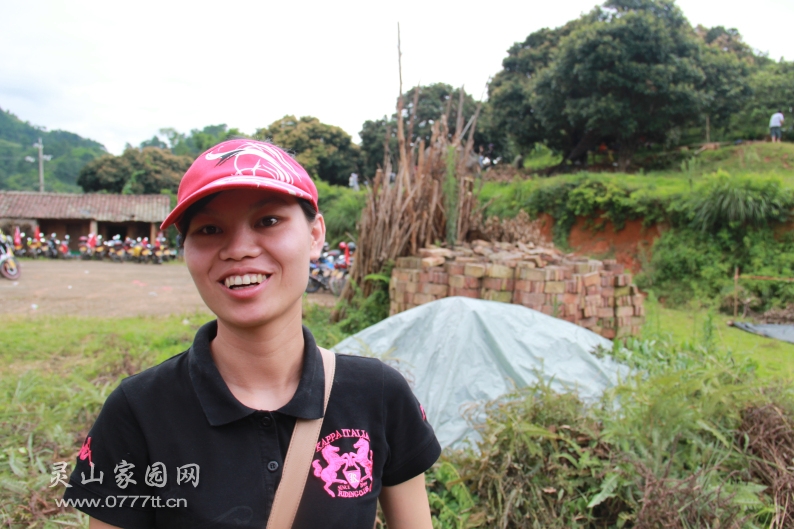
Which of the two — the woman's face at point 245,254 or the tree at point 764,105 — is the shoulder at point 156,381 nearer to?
the woman's face at point 245,254

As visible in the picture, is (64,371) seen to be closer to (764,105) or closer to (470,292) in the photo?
(470,292)

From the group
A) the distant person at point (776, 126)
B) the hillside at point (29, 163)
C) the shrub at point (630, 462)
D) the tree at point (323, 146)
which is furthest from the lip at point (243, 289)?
the hillside at point (29, 163)

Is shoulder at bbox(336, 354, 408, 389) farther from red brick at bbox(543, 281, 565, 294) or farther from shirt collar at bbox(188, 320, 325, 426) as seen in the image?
red brick at bbox(543, 281, 565, 294)

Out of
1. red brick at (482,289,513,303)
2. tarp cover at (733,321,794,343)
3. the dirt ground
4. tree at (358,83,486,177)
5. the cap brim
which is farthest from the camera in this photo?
tree at (358,83,486,177)

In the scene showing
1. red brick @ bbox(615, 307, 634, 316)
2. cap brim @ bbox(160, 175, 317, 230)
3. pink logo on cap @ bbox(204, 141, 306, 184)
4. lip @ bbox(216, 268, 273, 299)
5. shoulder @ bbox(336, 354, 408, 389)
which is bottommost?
red brick @ bbox(615, 307, 634, 316)

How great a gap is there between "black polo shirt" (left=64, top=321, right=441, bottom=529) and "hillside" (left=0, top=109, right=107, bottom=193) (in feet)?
137

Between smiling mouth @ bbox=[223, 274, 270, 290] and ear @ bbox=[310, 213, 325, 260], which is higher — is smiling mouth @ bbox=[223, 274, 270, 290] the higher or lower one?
the lower one

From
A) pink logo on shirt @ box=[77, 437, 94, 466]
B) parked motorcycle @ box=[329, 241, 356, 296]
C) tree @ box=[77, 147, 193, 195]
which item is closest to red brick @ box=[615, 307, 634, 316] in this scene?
pink logo on shirt @ box=[77, 437, 94, 466]

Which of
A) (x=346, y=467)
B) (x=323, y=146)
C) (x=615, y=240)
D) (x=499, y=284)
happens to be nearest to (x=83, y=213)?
(x=323, y=146)

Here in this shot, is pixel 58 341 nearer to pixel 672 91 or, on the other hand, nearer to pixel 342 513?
pixel 342 513

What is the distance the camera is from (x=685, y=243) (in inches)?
396

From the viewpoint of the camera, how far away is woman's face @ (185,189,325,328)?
105 cm

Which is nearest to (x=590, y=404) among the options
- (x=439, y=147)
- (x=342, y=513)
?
(x=342, y=513)

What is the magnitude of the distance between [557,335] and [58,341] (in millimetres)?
4803
